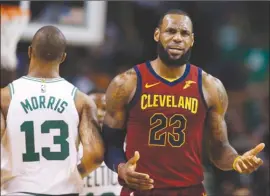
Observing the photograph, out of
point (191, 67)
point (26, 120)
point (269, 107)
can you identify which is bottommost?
point (269, 107)

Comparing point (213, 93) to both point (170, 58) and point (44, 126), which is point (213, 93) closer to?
point (170, 58)

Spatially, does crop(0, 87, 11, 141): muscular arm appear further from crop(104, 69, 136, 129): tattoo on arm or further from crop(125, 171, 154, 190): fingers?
crop(125, 171, 154, 190): fingers

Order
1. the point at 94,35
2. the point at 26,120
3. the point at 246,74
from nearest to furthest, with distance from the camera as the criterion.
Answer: the point at 26,120 < the point at 94,35 < the point at 246,74

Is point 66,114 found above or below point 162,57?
below

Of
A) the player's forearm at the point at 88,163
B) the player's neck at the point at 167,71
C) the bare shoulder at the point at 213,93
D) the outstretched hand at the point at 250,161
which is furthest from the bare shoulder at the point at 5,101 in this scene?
the outstretched hand at the point at 250,161

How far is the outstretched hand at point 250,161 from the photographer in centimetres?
586

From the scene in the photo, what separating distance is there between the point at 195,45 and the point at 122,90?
8.37 meters

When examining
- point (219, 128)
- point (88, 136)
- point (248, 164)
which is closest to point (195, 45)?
point (219, 128)

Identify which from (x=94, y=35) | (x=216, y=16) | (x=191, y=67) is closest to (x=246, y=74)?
(x=216, y=16)

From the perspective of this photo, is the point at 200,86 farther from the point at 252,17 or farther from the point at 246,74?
the point at 252,17

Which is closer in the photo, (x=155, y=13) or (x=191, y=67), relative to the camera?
(x=191, y=67)

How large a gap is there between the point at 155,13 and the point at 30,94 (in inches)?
359

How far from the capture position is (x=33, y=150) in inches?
237

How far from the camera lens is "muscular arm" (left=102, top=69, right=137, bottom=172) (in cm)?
618
